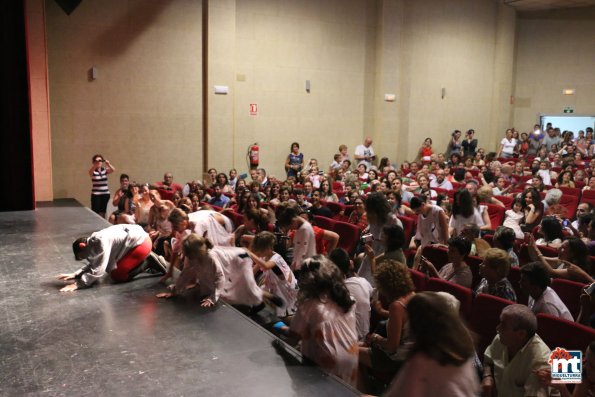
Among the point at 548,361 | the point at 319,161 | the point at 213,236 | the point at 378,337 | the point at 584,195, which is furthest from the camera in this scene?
the point at 319,161

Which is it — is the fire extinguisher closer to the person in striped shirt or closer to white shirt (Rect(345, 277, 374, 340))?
the person in striped shirt

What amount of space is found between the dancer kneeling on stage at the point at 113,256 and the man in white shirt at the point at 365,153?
9.01 meters

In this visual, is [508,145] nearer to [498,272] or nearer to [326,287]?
[498,272]

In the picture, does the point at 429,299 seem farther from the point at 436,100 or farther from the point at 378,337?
the point at 436,100

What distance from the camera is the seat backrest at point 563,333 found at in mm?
3105

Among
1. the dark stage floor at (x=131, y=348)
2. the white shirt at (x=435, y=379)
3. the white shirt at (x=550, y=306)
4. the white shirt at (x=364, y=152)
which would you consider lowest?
the dark stage floor at (x=131, y=348)

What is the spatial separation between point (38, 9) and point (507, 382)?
9793 millimetres

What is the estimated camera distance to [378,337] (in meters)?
3.36

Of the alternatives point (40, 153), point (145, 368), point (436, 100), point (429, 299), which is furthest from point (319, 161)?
point (429, 299)

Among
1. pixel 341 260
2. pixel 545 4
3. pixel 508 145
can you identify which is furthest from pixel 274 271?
pixel 545 4

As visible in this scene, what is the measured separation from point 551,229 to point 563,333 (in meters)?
2.51

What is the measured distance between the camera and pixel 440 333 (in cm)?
201

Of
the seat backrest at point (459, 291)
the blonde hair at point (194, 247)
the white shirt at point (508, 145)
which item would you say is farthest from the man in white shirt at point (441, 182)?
the blonde hair at point (194, 247)

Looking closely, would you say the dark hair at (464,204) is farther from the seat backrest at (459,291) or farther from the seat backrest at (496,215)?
the seat backrest at (459,291)
